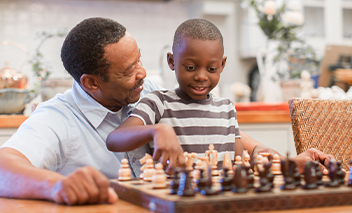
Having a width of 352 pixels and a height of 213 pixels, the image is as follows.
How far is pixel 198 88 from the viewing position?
117cm

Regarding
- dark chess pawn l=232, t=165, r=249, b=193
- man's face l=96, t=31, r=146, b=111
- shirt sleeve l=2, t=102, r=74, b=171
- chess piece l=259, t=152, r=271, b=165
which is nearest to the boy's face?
man's face l=96, t=31, r=146, b=111

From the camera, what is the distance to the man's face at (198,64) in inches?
45.0

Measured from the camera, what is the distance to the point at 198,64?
1.15 m

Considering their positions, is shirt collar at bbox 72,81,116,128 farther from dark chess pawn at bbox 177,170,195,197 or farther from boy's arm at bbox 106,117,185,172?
dark chess pawn at bbox 177,170,195,197

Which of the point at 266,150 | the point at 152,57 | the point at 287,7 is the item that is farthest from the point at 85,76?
the point at 152,57

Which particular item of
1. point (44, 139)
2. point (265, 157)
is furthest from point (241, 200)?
point (44, 139)

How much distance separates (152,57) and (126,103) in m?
3.43

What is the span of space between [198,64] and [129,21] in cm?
360

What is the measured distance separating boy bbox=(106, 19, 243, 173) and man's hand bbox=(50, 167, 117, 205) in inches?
13.9

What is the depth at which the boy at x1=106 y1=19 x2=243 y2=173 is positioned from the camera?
1145 millimetres

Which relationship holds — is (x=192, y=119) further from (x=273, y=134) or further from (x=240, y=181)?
(x=273, y=134)

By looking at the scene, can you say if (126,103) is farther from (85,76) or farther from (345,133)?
(345,133)

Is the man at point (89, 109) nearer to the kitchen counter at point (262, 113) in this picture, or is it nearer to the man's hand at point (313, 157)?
the man's hand at point (313, 157)

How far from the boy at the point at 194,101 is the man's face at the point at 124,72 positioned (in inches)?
3.0
